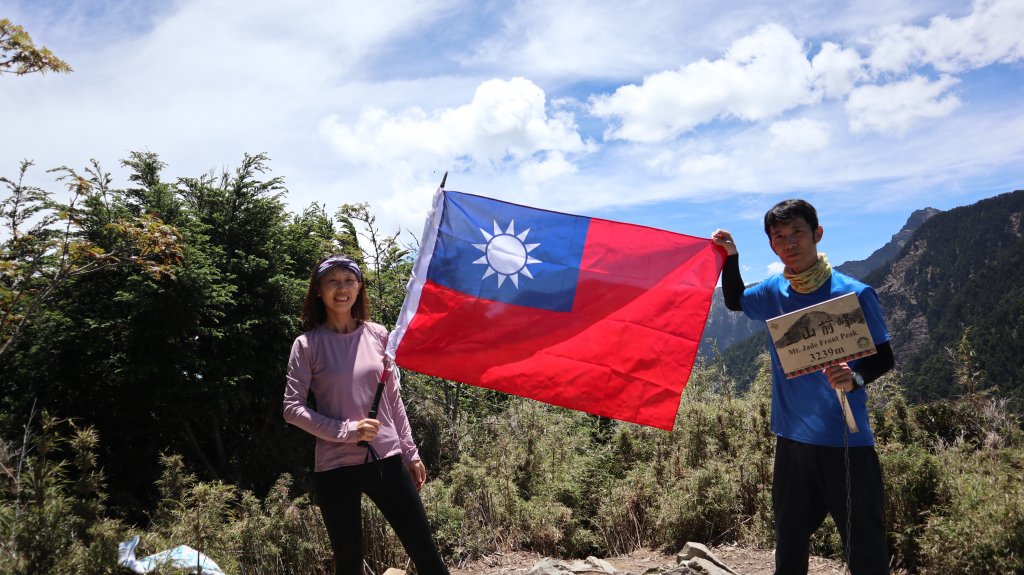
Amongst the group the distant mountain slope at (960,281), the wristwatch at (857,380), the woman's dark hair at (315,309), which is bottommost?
the wristwatch at (857,380)

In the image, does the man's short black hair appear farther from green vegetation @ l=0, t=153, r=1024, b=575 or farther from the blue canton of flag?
green vegetation @ l=0, t=153, r=1024, b=575

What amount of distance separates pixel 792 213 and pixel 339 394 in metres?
2.10

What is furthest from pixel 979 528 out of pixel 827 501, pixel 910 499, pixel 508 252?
pixel 508 252

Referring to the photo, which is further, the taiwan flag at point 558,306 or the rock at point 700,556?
the rock at point 700,556

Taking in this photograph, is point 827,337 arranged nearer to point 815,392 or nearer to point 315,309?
point 815,392

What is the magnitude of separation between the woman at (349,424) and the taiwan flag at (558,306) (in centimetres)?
66

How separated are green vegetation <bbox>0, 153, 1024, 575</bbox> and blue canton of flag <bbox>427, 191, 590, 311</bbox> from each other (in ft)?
6.42

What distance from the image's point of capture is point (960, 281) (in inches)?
3297

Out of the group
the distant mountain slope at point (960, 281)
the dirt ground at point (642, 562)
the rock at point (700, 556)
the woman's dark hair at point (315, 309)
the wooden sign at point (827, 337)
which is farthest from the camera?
the distant mountain slope at point (960, 281)

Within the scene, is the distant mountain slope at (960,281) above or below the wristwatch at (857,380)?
above

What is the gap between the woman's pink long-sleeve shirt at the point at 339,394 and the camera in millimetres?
2684

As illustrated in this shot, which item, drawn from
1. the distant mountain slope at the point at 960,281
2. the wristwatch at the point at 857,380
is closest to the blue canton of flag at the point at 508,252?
the wristwatch at the point at 857,380

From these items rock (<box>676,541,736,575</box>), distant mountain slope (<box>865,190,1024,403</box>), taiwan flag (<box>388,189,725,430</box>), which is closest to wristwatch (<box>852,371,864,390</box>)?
taiwan flag (<box>388,189,725,430</box>)

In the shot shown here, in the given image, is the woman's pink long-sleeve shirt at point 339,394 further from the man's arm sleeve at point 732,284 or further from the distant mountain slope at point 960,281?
the distant mountain slope at point 960,281
